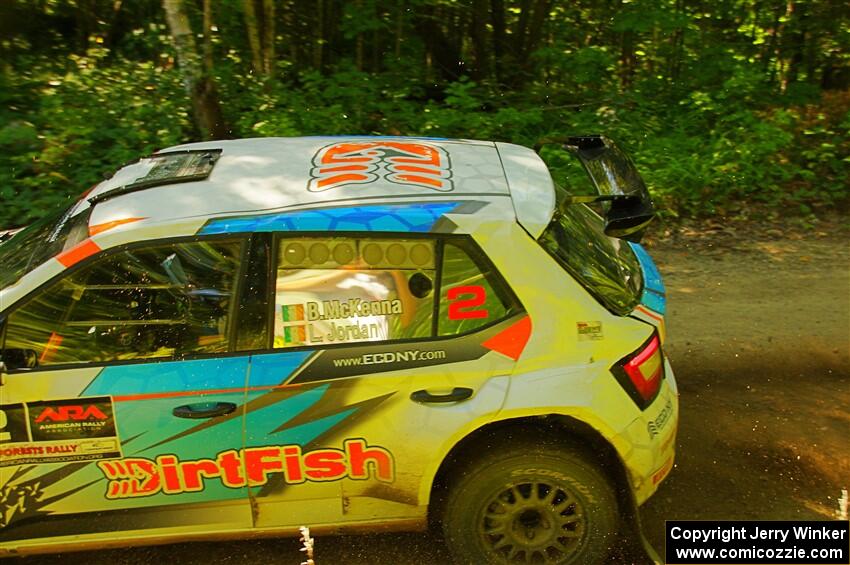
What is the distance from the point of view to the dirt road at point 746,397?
3721mm

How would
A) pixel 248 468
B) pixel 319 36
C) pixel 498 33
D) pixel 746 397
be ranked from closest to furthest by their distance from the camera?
pixel 248 468, pixel 746 397, pixel 319 36, pixel 498 33

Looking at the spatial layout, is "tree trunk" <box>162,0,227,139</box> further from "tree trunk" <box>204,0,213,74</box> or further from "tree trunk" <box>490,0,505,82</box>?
"tree trunk" <box>490,0,505,82</box>

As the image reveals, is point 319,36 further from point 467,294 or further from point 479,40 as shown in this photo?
point 467,294

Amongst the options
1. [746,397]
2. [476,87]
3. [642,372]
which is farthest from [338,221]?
[476,87]

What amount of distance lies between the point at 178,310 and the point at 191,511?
0.84m

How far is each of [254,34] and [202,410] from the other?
25.4 ft

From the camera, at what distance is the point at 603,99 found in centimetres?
1015

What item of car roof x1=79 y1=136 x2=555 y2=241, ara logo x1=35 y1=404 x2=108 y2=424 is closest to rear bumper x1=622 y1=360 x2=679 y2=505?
car roof x1=79 y1=136 x2=555 y2=241

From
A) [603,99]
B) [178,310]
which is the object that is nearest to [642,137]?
[603,99]

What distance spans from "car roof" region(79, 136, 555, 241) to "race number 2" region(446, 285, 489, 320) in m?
0.25

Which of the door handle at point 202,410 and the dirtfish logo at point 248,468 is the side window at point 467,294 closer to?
the dirtfish logo at point 248,468

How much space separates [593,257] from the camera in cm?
349

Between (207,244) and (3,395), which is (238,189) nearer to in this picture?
(207,244)

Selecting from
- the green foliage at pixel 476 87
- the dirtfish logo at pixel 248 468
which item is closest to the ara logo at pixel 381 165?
the dirtfish logo at pixel 248 468
